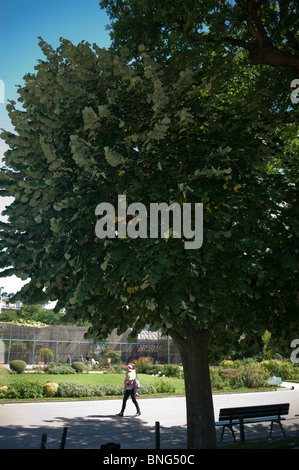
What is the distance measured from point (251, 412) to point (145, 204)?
858cm

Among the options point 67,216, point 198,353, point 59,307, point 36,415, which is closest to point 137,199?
point 67,216

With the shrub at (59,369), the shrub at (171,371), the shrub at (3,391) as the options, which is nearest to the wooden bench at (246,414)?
the shrub at (3,391)

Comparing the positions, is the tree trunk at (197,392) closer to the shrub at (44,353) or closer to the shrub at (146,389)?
the shrub at (146,389)

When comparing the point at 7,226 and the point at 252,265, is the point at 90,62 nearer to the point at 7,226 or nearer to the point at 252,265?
the point at 7,226

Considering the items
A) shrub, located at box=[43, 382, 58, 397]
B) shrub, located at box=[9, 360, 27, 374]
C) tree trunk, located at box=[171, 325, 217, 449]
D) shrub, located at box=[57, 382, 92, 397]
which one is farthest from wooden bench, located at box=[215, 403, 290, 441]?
shrub, located at box=[9, 360, 27, 374]

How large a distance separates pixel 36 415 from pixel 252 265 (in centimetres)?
1212

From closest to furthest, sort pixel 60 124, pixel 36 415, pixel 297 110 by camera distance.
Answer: pixel 60 124, pixel 297 110, pixel 36 415

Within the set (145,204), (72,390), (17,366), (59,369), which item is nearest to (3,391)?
(72,390)

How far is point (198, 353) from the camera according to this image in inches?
329

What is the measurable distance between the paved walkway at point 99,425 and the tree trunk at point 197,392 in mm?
2509

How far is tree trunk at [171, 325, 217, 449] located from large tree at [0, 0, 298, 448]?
27mm

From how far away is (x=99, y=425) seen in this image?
44.2 ft

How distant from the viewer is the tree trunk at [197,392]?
26.6ft

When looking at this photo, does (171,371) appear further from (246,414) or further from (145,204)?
(145,204)
